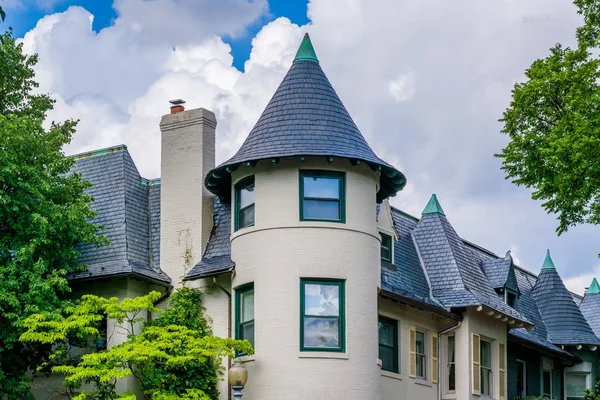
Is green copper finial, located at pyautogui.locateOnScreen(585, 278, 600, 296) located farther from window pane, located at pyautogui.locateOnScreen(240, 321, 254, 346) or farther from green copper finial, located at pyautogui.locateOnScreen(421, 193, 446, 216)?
window pane, located at pyautogui.locateOnScreen(240, 321, 254, 346)

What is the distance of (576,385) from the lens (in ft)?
142

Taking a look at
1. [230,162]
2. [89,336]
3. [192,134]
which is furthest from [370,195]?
[89,336]

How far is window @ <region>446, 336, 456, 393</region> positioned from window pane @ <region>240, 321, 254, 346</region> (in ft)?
26.4

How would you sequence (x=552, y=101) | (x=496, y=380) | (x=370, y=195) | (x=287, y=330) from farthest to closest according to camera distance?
1. (x=496, y=380)
2. (x=552, y=101)
3. (x=370, y=195)
4. (x=287, y=330)

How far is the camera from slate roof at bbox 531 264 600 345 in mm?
42156

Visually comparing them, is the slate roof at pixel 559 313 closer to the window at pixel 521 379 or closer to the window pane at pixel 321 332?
the window at pixel 521 379

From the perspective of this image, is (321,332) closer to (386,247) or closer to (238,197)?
(238,197)

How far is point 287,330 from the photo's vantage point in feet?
91.9

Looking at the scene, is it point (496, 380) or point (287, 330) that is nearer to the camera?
point (287, 330)

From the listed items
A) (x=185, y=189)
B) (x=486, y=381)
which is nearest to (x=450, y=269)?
(x=486, y=381)

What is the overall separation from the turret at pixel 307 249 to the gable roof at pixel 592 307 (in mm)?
19505

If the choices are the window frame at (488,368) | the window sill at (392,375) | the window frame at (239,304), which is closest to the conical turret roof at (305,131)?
the window frame at (239,304)

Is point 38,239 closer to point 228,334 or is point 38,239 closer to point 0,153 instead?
point 0,153

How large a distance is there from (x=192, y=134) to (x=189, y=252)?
3.51 m
